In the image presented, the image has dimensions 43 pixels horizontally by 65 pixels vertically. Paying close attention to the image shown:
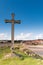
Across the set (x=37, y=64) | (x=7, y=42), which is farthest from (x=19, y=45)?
(x=37, y=64)

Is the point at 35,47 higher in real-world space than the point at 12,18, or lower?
lower

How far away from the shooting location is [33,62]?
659 cm

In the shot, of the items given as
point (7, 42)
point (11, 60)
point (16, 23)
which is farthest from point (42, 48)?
point (11, 60)

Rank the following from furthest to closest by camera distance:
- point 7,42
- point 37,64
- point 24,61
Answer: point 7,42
point 24,61
point 37,64

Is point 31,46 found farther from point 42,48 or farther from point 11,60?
point 11,60

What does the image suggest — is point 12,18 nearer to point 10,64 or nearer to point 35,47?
point 10,64

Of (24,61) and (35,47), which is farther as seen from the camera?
(35,47)

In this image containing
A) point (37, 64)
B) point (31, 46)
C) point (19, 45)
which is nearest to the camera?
point (37, 64)

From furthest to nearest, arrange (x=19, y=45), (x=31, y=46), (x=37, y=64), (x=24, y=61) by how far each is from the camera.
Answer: (x=31, y=46), (x=19, y=45), (x=24, y=61), (x=37, y=64)

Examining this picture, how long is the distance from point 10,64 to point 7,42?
4717 millimetres

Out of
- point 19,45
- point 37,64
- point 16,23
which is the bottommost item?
point 37,64

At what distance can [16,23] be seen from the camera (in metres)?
10.1

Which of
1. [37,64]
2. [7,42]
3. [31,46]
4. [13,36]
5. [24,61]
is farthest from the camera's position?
[31,46]

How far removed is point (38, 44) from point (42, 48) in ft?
2.04
